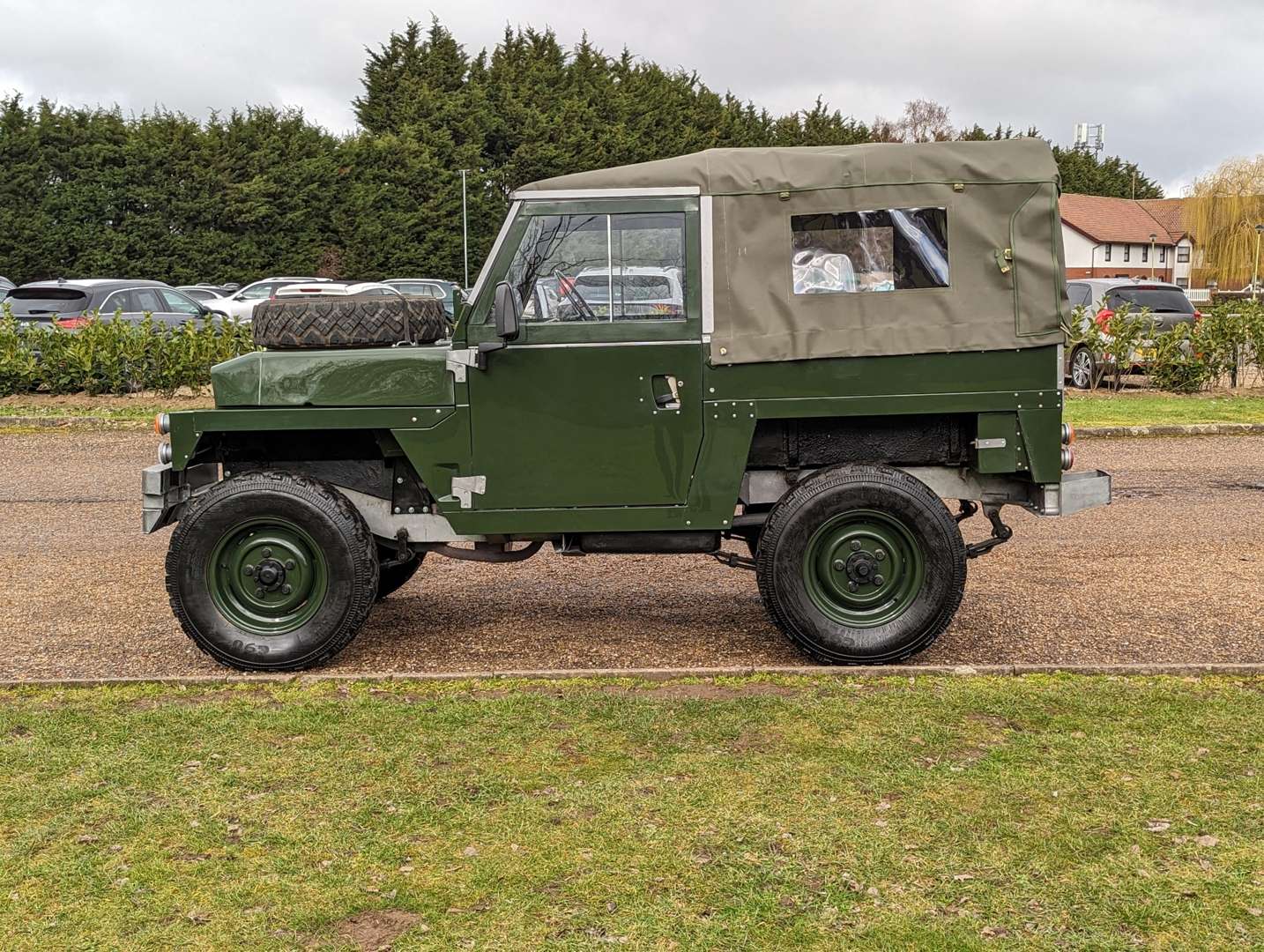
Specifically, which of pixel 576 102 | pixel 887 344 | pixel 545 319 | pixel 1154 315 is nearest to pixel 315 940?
pixel 545 319

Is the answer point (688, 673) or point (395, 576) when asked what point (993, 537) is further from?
point (395, 576)

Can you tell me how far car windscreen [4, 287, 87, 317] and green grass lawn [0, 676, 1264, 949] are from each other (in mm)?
17813

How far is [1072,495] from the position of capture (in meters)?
6.50

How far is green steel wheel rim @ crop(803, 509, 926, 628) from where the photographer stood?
6461mm

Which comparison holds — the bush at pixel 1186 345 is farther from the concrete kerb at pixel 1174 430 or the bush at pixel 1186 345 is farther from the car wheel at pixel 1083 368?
the concrete kerb at pixel 1174 430

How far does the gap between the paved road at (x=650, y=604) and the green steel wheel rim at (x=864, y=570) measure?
452mm

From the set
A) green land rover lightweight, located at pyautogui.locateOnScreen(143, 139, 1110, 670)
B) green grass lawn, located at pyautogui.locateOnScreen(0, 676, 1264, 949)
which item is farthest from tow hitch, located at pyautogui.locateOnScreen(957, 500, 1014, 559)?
green grass lawn, located at pyautogui.locateOnScreen(0, 676, 1264, 949)

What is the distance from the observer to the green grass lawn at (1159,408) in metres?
16.3

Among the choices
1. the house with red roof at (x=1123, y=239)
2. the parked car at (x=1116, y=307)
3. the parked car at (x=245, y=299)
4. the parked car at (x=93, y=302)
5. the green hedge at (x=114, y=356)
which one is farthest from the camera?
the house with red roof at (x=1123, y=239)

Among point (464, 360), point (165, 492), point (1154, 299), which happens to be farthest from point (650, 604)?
point (1154, 299)

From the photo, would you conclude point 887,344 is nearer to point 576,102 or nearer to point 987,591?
point 987,591

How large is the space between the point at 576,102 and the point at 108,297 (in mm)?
33587

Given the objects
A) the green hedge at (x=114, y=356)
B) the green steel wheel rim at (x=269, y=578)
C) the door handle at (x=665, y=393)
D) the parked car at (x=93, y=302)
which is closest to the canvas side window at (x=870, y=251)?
the door handle at (x=665, y=393)

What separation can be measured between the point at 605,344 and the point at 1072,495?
2.39m
